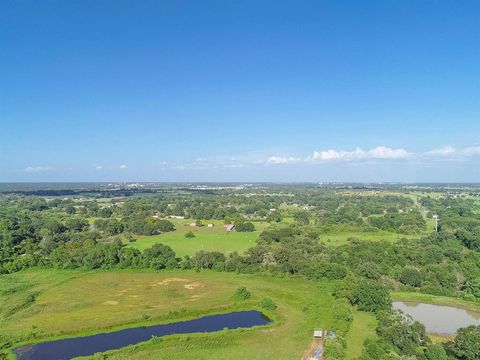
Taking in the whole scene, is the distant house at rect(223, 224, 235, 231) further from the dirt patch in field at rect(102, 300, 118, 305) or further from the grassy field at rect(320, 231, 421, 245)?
the dirt patch in field at rect(102, 300, 118, 305)

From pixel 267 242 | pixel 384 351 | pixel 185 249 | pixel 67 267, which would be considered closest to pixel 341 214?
pixel 267 242

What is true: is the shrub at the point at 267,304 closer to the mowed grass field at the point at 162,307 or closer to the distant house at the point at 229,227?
the mowed grass field at the point at 162,307

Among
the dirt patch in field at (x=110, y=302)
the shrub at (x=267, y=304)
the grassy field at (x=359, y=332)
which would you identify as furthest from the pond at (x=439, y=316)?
the dirt patch in field at (x=110, y=302)

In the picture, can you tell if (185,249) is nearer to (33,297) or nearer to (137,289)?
(137,289)

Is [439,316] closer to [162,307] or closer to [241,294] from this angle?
[241,294]

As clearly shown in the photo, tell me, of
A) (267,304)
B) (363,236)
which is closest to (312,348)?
(267,304)

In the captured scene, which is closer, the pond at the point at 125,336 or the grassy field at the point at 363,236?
the pond at the point at 125,336

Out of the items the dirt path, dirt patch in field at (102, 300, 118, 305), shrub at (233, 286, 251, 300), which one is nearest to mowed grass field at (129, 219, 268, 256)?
shrub at (233, 286, 251, 300)
